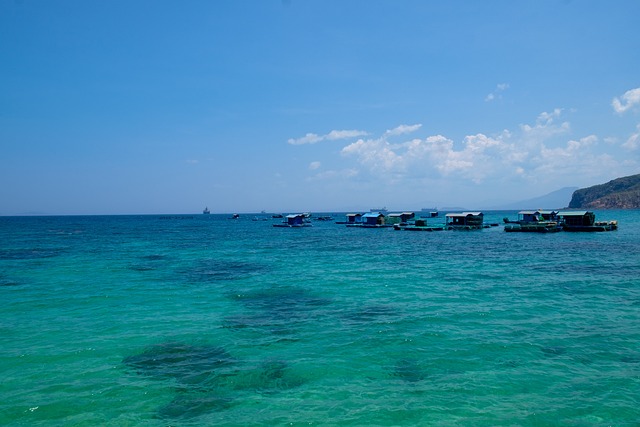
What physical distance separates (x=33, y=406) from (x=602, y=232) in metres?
83.5

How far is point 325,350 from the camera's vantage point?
14.8 metres

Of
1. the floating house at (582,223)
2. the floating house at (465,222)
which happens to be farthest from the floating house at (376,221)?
the floating house at (582,223)

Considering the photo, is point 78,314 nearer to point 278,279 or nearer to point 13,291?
point 13,291

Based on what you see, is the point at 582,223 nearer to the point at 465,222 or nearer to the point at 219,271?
the point at 465,222

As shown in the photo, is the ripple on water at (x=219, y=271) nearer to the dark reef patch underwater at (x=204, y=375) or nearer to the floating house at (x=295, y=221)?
the dark reef patch underwater at (x=204, y=375)

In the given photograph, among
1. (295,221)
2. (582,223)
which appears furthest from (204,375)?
(295,221)

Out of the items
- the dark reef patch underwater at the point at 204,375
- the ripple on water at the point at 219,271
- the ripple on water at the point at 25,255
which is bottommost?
the dark reef patch underwater at the point at 204,375

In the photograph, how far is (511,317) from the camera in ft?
61.5

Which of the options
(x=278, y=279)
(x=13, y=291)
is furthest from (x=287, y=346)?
(x=13, y=291)

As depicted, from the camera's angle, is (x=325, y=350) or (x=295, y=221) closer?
(x=325, y=350)

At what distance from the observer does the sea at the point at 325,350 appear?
34.7ft

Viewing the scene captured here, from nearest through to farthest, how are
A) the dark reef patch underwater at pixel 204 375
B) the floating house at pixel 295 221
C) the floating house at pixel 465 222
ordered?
the dark reef patch underwater at pixel 204 375 → the floating house at pixel 465 222 → the floating house at pixel 295 221

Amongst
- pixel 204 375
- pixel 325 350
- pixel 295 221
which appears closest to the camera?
pixel 204 375

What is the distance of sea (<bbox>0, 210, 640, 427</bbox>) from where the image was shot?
10586 millimetres
